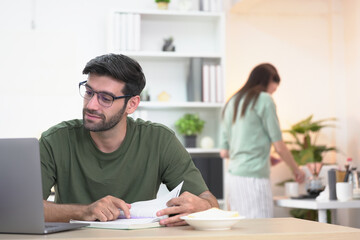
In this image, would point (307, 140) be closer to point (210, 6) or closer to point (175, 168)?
point (210, 6)

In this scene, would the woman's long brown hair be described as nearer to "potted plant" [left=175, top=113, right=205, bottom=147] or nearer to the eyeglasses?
"potted plant" [left=175, top=113, right=205, bottom=147]

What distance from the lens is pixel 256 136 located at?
3996 mm

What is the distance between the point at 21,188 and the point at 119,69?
0.79 metres

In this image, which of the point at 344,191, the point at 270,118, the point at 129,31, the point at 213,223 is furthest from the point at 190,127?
the point at 213,223

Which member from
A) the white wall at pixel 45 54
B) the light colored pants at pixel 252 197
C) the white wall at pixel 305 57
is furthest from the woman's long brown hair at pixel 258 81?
the white wall at pixel 45 54

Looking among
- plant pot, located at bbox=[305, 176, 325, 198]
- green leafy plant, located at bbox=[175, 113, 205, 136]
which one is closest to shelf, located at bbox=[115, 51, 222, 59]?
green leafy plant, located at bbox=[175, 113, 205, 136]

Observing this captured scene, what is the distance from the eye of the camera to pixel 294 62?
18.6 ft

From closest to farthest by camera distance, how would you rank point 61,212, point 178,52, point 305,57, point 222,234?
point 222,234, point 61,212, point 178,52, point 305,57

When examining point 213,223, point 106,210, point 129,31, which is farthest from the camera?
point 129,31

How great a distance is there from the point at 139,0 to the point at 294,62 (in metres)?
1.58

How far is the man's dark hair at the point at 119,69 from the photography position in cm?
212

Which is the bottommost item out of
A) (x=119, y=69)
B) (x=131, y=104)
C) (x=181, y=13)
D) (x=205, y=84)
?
(x=131, y=104)

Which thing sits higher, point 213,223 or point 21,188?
point 21,188

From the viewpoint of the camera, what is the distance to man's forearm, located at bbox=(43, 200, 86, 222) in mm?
1821
